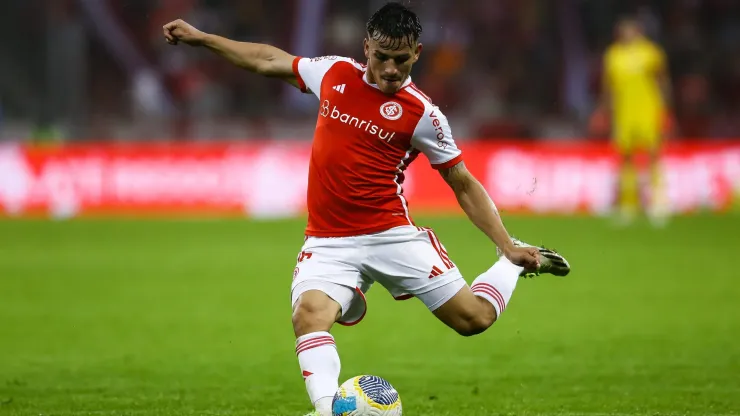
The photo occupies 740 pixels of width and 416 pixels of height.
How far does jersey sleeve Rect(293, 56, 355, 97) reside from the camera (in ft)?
18.2

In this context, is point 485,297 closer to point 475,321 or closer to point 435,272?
point 475,321

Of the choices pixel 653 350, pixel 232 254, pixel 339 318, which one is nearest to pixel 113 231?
pixel 232 254

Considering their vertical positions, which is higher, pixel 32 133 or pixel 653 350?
pixel 653 350

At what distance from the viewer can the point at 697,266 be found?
1216 centimetres

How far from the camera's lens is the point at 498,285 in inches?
232

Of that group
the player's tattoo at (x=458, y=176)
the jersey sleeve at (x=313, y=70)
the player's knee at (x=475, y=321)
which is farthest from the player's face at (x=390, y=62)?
the player's knee at (x=475, y=321)

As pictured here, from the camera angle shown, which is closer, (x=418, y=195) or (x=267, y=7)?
(x=418, y=195)

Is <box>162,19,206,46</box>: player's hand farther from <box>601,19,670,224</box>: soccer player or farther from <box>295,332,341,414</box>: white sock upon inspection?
<box>601,19,670,224</box>: soccer player

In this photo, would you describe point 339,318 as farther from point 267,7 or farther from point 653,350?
point 267,7

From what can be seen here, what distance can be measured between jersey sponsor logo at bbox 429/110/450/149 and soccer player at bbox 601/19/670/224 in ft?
38.8

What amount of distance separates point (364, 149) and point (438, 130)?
36 centimetres

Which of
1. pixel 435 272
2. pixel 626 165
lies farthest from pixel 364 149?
pixel 626 165

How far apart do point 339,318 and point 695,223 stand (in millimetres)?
12721

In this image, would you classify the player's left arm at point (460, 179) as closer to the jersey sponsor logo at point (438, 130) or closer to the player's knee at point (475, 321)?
the jersey sponsor logo at point (438, 130)
